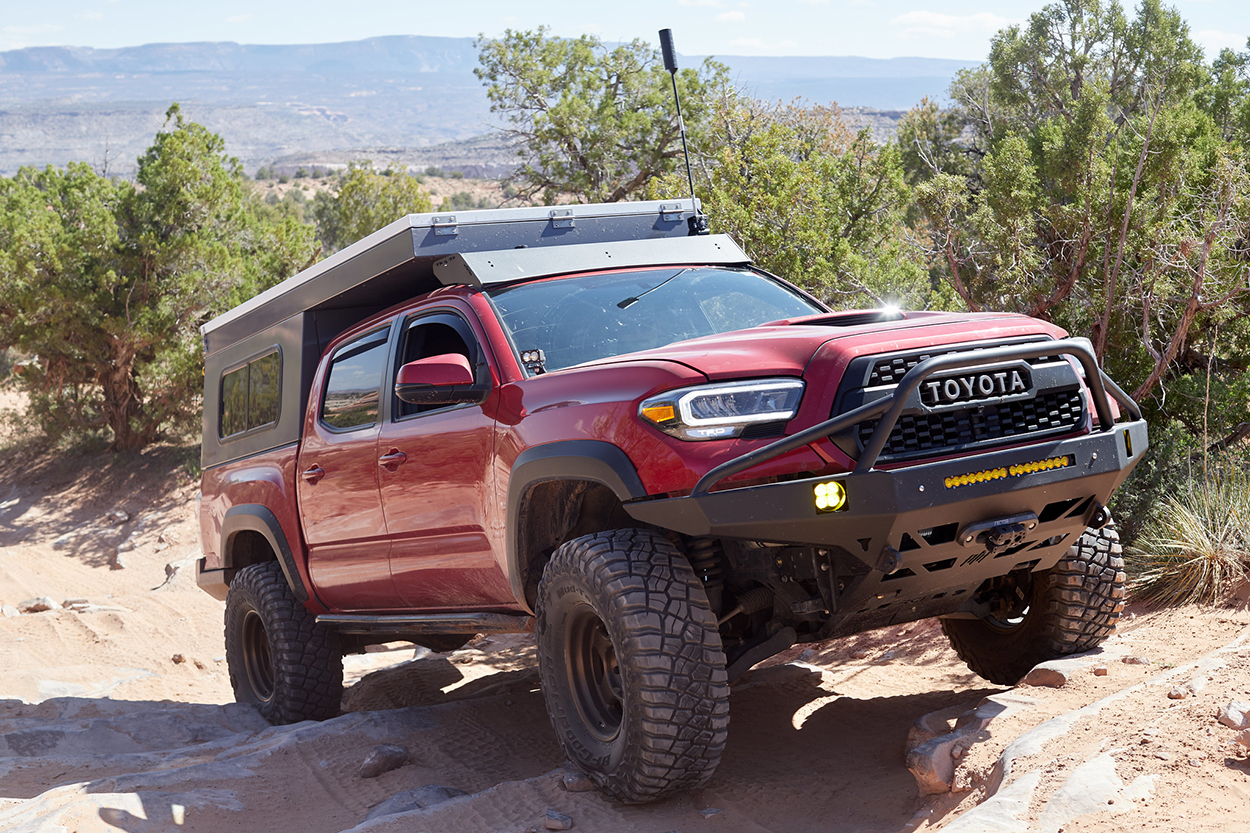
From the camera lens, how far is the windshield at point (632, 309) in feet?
15.3

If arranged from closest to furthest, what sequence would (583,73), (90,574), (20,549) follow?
(90,574) < (20,549) < (583,73)

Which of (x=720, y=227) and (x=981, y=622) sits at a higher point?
(x=720, y=227)

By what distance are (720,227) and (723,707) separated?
6.68 meters

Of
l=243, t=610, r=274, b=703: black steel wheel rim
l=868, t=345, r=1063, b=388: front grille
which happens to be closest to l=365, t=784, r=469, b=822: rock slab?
l=868, t=345, r=1063, b=388: front grille

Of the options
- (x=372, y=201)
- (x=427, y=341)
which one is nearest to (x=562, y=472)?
(x=427, y=341)

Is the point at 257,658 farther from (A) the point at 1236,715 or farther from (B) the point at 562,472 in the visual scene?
(A) the point at 1236,715

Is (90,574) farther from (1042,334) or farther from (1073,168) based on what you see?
(1042,334)

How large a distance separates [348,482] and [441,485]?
91cm

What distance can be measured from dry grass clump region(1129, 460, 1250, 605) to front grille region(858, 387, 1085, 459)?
257cm

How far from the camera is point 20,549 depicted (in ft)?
55.0

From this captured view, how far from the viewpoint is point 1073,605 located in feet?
15.1

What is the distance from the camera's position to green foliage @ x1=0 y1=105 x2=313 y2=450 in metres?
17.4

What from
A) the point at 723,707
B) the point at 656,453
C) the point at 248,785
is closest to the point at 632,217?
the point at 656,453

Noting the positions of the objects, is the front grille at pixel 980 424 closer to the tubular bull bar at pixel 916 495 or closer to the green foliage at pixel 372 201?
the tubular bull bar at pixel 916 495
